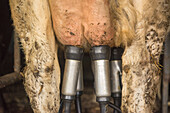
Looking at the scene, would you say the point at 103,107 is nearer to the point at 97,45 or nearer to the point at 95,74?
the point at 95,74

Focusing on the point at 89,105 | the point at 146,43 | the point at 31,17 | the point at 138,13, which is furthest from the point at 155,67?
the point at 89,105

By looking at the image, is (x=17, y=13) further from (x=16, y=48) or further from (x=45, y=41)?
(x=16, y=48)

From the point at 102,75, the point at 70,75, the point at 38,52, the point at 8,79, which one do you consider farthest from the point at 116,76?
the point at 8,79

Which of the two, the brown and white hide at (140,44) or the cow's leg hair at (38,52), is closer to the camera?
the brown and white hide at (140,44)

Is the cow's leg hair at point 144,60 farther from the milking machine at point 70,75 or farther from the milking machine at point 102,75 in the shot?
the milking machine at point 70,75

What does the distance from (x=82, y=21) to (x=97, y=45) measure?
0.46 feet

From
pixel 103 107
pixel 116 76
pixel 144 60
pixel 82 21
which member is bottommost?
pixel 103 107

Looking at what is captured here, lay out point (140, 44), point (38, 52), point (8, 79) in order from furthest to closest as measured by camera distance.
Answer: point (8, 79), point (38, 52), point (140, 44)

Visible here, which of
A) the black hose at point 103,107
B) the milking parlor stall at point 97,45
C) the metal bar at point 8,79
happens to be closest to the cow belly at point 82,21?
the milking parlor stall at point 97,45

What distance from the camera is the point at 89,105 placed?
1.64 m

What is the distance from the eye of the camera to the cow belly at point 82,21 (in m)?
0.92

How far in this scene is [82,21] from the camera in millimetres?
979

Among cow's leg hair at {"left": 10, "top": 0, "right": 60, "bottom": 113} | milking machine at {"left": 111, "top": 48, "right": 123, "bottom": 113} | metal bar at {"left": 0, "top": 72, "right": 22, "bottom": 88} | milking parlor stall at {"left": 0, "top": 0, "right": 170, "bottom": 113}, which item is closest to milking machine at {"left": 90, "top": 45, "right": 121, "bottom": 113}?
milking parlor stall at {"left": 0, "top": 0, "right": 170, "bottom": 113}

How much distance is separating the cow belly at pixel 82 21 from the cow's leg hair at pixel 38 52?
0.22ft
